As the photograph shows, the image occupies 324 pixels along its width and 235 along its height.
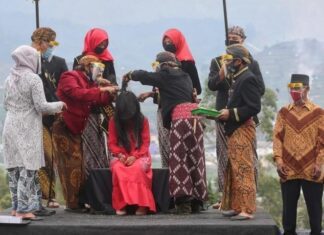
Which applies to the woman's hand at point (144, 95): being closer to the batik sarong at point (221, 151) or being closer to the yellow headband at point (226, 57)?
the batik sarong at point (221, 151)

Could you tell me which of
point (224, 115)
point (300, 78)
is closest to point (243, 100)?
point (224, 115)

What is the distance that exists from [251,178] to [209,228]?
0.63 metres

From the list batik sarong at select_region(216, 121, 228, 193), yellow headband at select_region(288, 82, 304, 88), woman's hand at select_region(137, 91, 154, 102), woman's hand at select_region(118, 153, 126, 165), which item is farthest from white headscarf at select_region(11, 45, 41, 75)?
yellow headband at select_region(288, 82, 304, 88)

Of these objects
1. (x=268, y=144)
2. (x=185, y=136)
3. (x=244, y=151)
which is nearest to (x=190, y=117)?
(x=185, y=136)

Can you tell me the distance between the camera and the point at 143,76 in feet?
27.9

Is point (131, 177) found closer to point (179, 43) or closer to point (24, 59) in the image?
point (179, 43)

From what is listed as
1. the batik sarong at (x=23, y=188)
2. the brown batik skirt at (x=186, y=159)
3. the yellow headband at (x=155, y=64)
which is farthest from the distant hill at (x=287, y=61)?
the batik sarong at (x=23, y=188)

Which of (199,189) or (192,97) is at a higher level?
(192,97)

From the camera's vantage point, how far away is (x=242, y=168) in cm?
804

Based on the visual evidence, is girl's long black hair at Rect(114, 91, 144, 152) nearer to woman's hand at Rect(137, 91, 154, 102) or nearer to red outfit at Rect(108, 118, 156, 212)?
red outfit at Rect(108, 118, 156, 212)

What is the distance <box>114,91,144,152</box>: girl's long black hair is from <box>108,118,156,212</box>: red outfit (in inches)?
1.5

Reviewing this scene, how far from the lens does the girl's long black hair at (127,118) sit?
28.8 feet

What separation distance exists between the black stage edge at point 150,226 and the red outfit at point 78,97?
102 cm

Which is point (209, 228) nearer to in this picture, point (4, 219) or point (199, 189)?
point (199, 189)
